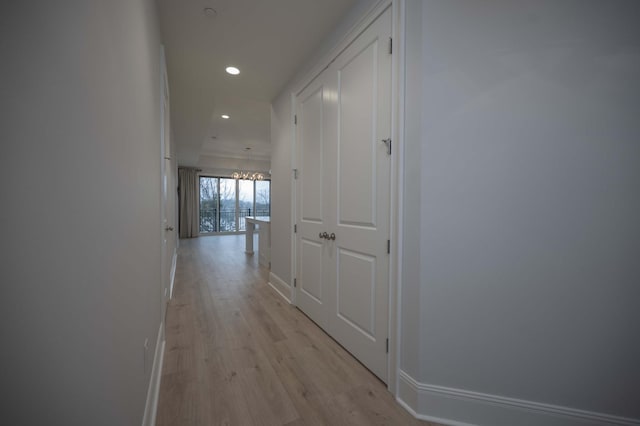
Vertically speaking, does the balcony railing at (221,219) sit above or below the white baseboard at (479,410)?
above

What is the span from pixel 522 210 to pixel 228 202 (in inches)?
373

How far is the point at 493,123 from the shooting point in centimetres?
127

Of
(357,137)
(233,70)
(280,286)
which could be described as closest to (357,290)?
(357,137)

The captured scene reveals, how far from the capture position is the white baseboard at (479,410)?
117cm

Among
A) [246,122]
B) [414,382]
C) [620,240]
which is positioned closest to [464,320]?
[414,382]

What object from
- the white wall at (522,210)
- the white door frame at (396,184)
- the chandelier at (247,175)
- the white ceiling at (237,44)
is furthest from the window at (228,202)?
the white wall at (522,210)

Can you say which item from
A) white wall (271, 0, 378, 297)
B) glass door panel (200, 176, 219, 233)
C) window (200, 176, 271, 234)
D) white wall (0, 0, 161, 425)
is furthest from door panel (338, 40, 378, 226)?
glass door panel (200, 176, 219, 233)

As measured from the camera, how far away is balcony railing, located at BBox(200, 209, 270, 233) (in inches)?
368

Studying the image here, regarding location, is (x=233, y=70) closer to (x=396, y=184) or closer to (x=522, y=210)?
(x=396, y=184)

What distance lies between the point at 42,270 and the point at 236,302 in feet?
9.17

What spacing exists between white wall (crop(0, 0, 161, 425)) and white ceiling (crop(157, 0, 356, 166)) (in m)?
1.44

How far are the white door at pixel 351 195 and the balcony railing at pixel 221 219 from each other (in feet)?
25.3

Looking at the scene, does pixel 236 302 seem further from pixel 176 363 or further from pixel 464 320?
pixel 464 320

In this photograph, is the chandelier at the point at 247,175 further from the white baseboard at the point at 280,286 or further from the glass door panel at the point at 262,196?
the white baseboard at the point at 280,286
